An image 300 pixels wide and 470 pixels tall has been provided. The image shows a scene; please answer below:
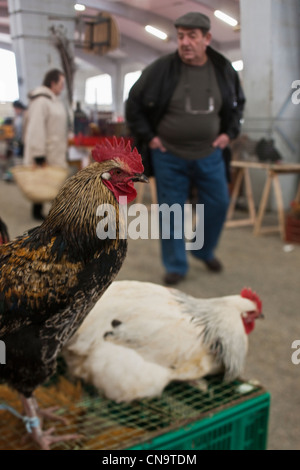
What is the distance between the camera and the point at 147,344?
1112 millimetres

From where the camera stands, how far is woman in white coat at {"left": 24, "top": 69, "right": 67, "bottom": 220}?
828mm

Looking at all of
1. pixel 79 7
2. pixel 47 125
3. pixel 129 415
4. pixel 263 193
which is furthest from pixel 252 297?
pixel 263 193

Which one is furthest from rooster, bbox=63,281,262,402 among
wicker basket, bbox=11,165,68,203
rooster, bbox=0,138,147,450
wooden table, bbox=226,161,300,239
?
wooden table, bbox=226,161,300,239

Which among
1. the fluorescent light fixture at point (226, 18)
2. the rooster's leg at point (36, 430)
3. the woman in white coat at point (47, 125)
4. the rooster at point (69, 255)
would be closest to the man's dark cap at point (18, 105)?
the woman in white coat at point (47, 125)

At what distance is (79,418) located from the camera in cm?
105

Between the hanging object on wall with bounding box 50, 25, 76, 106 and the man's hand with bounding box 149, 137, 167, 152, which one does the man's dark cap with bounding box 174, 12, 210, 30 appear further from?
the man's hand with bounding box 149, 137, 167, 152

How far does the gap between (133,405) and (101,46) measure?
0.75 meters

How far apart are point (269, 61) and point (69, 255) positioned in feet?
1.58

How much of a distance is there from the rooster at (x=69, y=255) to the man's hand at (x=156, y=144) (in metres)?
0.34

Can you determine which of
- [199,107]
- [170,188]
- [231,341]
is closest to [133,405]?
[231,341]

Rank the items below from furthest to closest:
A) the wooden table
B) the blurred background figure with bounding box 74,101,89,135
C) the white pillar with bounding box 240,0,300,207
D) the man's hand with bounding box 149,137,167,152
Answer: the wooden table, the man's hand with bounding box 149,137,167,152, the blurred background figure with bounding box 74,101,89,135, the white pillar with bounding box 240,0,300,207

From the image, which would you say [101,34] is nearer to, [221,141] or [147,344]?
[221,141]

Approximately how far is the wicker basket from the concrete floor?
129 mm

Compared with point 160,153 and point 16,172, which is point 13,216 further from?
point 160,153
